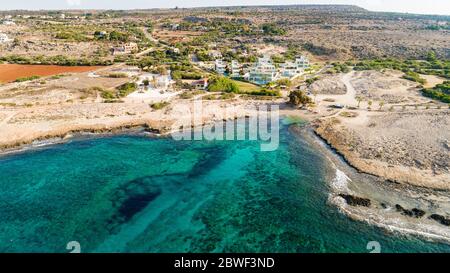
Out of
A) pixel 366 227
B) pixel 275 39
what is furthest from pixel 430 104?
pixel 275 39

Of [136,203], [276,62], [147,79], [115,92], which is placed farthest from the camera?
[276,62]

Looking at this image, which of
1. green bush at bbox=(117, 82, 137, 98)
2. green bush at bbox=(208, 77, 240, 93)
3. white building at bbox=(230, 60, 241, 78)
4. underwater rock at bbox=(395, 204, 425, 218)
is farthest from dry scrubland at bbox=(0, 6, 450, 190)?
white building at bbox=(230, 60, 241, 78)

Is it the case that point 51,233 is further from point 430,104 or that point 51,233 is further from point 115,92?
point 430,104

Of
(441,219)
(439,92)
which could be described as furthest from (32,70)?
(439,92)

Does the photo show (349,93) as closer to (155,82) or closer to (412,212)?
(155,82)

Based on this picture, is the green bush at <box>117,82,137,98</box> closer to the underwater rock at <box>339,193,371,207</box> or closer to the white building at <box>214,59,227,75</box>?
the white building at <box>214,59,227,75</box>

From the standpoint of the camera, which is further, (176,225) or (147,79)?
(147,79)

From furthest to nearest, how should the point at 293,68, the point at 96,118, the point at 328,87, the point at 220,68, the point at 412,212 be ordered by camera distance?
1. the point at 293,68
2. the point at 220,68
3. the point at 328,87
4. the point at 96,118
5. the point at 412,212
